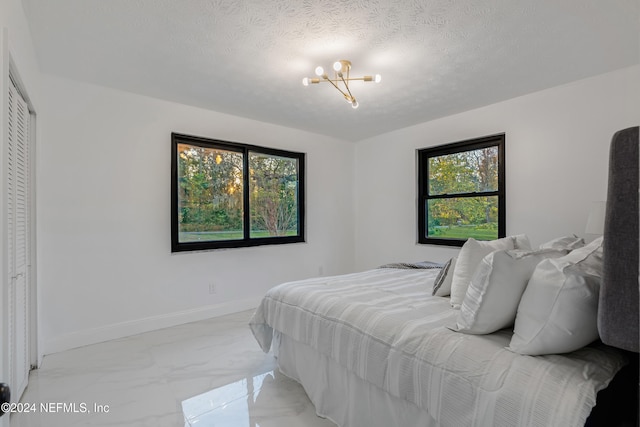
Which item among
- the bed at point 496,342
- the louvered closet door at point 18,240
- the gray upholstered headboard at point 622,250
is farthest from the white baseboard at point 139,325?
the gray upholstered headboard at point 622,250

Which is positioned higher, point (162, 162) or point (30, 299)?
point (162, 162)

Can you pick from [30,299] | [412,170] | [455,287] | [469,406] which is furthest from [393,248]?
[30,299]

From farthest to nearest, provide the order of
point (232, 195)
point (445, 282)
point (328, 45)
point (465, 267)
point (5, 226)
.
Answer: point (232, 195) < point (328, 45) < point (445, 282) < point (465, 267) < point (5, 226)

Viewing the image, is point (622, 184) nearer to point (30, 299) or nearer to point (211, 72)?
point (211, 72)

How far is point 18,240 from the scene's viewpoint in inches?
78.5

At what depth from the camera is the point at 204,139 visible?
11.7ft

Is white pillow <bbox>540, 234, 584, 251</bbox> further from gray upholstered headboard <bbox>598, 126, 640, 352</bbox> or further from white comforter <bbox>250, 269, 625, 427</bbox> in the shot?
gray upholstered headboard <bbox>598, 126, 640, 352</bbox>

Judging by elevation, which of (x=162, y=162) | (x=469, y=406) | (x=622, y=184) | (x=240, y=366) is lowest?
(x=240, y=366)

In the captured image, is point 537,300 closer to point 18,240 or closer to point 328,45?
point 328,45

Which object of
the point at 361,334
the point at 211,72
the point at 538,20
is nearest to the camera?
the point at 361,334

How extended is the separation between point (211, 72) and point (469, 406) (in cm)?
279

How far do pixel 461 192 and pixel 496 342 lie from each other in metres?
2.93

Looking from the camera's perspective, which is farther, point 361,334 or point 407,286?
point 407,286

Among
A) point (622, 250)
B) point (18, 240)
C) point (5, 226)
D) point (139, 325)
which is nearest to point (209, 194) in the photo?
point (139, 325)
